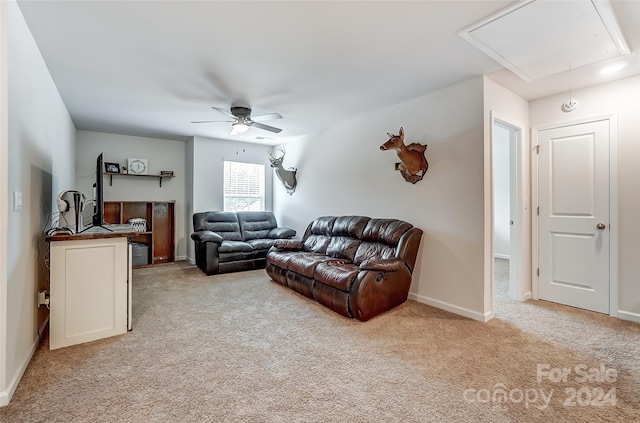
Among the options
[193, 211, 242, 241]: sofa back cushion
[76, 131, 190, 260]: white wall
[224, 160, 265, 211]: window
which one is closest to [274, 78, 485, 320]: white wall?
[193, 211, 242, 241]: sofa back cushion

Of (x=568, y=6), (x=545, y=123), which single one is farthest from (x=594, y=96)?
(x=568, y=6)

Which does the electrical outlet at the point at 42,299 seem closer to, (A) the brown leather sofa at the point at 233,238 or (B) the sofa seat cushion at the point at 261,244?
(A) the brown leather sofa at the point at 233,238

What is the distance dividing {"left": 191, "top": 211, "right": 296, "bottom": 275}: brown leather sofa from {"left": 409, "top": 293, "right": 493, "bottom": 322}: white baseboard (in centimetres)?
270

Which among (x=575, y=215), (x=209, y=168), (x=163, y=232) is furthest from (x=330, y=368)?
(x=163, y=232)

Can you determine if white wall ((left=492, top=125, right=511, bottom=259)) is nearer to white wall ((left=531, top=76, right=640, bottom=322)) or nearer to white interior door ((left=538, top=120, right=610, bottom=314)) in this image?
white interior door ((left=538, top=120, right=610, bottom=314))

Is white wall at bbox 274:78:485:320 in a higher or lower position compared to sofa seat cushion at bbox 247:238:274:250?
higher

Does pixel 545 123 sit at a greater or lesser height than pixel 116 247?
greater

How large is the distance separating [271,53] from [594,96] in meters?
3.35

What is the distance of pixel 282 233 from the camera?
18.5 feet

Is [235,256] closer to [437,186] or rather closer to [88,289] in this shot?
[88,289]

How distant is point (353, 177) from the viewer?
177 inches

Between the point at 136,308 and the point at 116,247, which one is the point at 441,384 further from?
the point at 136,308

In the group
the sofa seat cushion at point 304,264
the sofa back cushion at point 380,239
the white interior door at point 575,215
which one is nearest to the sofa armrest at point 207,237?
the sofa seat cushion at point 304,264

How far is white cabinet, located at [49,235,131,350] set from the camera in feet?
7.54
